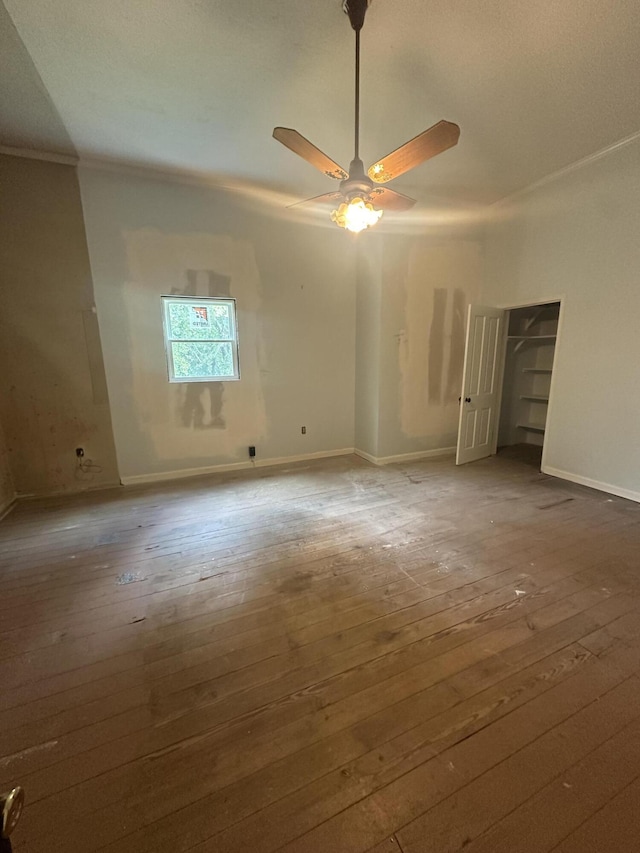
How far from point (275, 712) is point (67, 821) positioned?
70 cm

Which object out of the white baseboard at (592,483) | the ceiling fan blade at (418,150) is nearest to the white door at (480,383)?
the white baseboard at (592,483)

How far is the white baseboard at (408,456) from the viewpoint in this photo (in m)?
4.56

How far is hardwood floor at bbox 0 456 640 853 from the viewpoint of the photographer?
1095mm

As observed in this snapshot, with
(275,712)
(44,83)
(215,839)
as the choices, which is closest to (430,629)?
(275,712)

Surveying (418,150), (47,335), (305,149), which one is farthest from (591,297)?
(47,335)

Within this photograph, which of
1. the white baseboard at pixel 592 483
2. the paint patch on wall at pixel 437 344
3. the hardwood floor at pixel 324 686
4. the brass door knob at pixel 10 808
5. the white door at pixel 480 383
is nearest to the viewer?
the brass door knob at pixel 10 808

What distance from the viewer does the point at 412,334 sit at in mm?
4457

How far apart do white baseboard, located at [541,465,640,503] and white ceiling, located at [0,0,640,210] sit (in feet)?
10.3

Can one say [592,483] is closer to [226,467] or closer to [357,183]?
[357,183]

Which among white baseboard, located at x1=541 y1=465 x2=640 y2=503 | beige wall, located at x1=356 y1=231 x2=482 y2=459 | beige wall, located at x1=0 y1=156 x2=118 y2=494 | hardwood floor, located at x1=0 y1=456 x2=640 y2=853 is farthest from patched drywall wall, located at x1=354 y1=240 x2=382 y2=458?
beige wall, located at x1=0 y1=156 x2=118 y2=494

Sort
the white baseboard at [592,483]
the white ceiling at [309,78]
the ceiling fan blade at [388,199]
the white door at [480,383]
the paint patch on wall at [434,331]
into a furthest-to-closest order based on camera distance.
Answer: the paint patch on wall at [434,331], the white door at [480,383], the white baseboard at [592,483], the ceiling fan blade at [388,199], the white ceiling at [309,78]

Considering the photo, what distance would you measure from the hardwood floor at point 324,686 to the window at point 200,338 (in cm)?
187

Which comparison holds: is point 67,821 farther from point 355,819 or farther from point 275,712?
point 355,819

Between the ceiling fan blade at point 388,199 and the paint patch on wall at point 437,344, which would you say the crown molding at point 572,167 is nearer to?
the paint patch on wall at point 437,344
